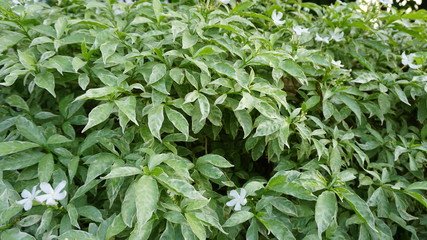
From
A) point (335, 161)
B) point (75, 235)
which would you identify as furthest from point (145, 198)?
point (335, 161)

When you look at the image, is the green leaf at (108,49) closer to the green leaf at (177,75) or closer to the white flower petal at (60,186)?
the green leaf at (177,75)

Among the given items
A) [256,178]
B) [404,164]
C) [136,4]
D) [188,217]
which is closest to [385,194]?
[404,164]

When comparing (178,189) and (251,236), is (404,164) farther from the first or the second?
(178,189)

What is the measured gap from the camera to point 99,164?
1.14 meters

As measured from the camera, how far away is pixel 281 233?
1.12 meters

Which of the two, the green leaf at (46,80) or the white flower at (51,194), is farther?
the green leaf at (46,80)

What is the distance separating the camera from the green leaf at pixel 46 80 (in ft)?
4.13

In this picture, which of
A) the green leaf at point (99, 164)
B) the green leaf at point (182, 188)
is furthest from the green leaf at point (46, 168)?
the green leaf at point (182, 188)

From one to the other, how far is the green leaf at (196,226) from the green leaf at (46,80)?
1.91ft

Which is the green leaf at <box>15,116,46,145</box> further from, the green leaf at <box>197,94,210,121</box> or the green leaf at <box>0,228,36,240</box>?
the green leaf at <box>197,94,210,121</box>

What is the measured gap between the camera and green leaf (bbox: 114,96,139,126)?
44.5 inches

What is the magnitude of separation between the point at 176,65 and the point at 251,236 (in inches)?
24.7

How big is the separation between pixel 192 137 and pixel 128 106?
267 mm

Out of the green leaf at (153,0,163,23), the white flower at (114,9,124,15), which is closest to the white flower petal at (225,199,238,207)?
the green leaf at (153,0,163,23)
